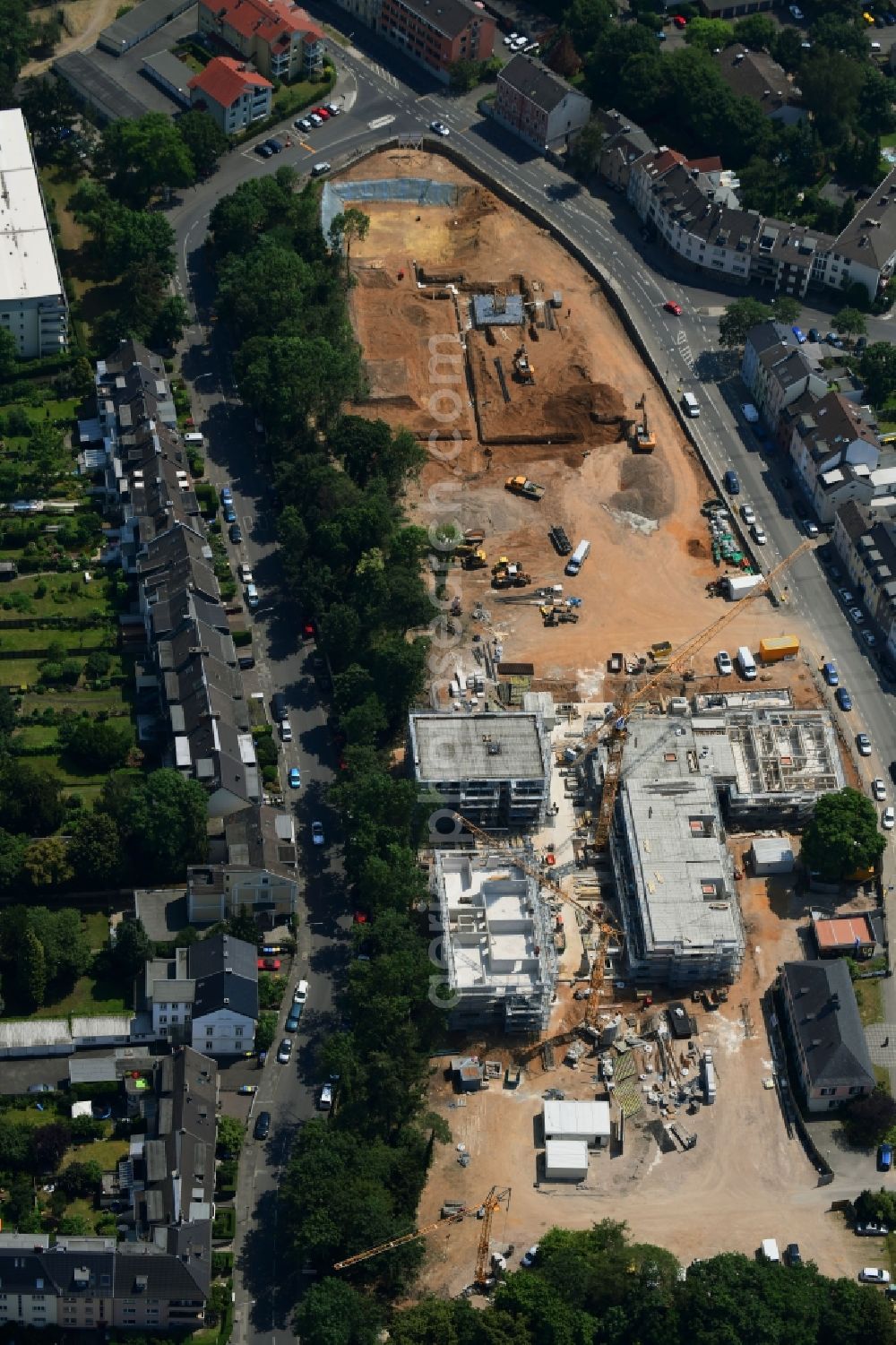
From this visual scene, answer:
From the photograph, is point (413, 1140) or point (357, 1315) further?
point (413, 1140)

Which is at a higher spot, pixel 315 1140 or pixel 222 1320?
pixel 315 1140

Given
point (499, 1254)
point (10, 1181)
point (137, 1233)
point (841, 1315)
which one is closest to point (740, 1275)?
point (841, 1315)

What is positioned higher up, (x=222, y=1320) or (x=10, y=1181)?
(x=10, y=1181)

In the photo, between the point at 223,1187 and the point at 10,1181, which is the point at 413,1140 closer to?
the point at 223,1187

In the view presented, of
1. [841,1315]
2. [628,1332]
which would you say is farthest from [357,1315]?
[841,1315]

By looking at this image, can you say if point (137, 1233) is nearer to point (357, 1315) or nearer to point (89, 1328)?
point (89, 1328)

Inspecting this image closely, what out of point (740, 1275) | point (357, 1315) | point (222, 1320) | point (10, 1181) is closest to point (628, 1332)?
point (740, 1275)
